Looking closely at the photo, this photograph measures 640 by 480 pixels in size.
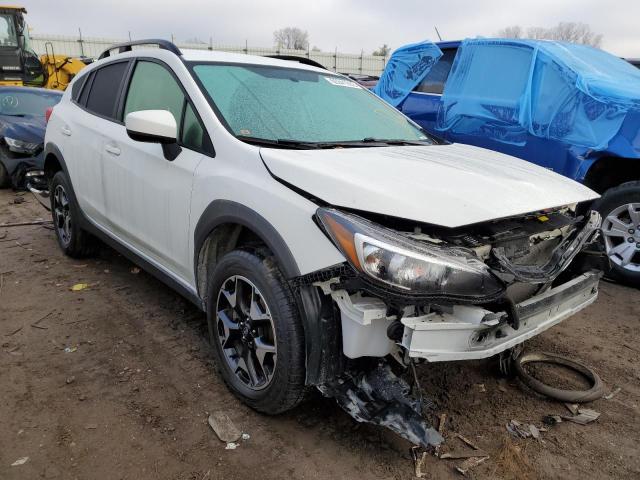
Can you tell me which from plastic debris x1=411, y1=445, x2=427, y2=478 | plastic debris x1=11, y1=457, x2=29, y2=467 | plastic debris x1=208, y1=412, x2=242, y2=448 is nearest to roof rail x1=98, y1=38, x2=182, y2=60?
plastic debris x1=208, y1=412, x2=242, y2=448

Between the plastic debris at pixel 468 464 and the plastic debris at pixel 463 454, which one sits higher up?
the plastic debris at pixel 468 464

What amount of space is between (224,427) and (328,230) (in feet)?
3.84

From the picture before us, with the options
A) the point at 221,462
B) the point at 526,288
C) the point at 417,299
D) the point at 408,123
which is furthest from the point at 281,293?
the point at 408,123

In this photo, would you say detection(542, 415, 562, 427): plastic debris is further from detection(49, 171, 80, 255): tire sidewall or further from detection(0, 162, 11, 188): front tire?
detection(0, 162, 11, 188): front tire

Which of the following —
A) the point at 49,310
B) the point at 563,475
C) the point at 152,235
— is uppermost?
the point at 152,235

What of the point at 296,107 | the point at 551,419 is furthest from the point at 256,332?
the point at 551,419

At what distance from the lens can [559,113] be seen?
4.36 meters

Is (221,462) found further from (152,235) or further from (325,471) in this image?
(152,235)

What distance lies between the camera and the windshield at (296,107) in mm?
2746

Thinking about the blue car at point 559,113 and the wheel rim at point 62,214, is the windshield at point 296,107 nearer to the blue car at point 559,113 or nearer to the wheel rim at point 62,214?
the blue car at point 559,113

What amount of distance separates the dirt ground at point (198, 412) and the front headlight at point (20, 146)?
4658 millimetres

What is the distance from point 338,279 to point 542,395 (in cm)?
159

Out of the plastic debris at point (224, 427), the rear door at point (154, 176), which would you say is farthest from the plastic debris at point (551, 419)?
the rear door at point (154, 176)

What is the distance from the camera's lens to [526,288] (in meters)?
2.28
